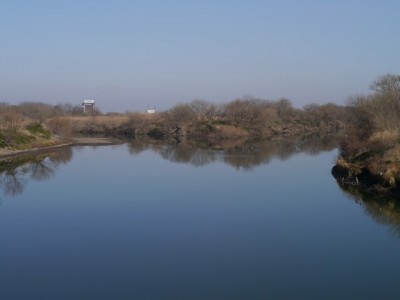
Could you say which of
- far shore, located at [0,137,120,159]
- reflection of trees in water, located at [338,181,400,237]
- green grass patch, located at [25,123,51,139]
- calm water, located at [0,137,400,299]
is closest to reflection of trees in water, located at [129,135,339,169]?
calm water, located at [0,137,400,299]

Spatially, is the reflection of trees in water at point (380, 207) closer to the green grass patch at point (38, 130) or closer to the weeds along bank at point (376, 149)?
the weeds along bank at point (376, 149)

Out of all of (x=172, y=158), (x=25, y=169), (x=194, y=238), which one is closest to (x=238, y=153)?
(x=172, y=158)

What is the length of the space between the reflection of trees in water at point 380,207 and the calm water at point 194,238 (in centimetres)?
5

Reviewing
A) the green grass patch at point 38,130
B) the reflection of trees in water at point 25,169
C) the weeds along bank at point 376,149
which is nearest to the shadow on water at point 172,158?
the reflection of trees in water at point 25,169

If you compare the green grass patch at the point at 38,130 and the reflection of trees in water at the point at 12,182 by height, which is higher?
the green grass patch at the point at 38,130

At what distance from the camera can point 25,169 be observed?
2514cm

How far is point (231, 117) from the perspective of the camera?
5353 cm

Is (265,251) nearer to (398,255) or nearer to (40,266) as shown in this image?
(398,255)

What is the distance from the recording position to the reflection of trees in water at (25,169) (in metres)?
20.4

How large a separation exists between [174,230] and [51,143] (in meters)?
27.1

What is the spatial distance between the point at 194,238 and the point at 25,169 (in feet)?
52.3

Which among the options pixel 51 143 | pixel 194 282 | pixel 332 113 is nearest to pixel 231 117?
pixel 332 113

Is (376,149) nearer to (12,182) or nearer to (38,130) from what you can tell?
(12,182)

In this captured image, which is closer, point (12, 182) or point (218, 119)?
point (12, 182)
